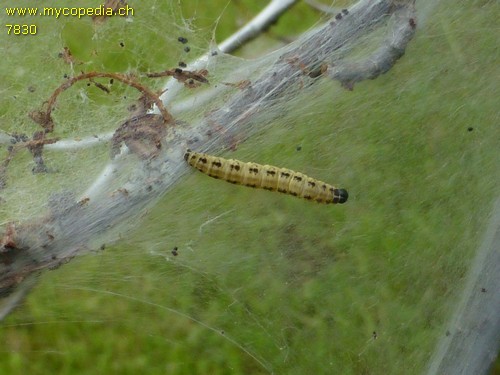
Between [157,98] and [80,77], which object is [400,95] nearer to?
[157,98]

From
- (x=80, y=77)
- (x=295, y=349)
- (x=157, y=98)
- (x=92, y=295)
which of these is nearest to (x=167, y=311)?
(x=92, y=295)

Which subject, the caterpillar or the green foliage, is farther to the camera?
the caterpillar

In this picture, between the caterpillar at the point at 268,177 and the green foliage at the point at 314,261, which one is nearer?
the green foliage at the point at 314,261

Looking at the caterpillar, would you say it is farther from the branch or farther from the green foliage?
the branch

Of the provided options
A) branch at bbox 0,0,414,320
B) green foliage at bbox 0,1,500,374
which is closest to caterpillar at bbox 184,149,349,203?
green foliage at bbox 0,1,500,374

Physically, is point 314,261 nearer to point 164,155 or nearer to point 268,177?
point 268,177

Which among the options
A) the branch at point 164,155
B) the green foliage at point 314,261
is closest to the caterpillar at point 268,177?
the green foliage at point 314,261

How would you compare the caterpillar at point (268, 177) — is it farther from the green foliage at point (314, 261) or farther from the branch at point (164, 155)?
the branch at point (164, 155)

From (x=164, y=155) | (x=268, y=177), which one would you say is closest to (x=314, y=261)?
(x=268, y=177)
